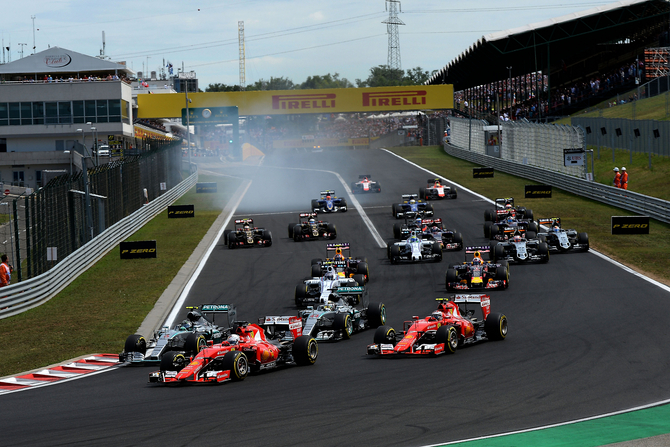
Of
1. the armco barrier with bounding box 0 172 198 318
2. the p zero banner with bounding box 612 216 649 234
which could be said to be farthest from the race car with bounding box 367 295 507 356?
the p zero banner with bounding box 612 216 649 234

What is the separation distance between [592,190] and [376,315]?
30.0 meters

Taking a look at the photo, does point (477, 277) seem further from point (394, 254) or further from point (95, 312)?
point (95, 312)

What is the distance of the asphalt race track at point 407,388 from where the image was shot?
11.3 m

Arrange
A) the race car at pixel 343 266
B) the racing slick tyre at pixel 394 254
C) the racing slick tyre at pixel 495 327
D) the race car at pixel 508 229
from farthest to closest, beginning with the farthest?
1. the race car at pixel 508 229
2. the racing slick tyre at pixel 394 254
3. the race car at pixel 343 266
4. the racing slick tyre at pixel 495 327

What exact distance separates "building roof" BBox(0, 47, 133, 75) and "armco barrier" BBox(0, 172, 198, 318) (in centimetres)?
5176

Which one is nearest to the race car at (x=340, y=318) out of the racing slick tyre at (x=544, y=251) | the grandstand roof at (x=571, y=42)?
the racing slick tyre at (x=544, y=251)

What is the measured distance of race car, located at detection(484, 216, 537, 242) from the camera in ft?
101

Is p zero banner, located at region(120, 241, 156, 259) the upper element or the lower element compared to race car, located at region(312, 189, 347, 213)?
lower

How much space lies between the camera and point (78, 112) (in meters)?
83.3

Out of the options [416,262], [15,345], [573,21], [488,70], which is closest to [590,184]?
[416,262]

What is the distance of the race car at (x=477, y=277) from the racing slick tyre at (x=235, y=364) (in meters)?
10.4

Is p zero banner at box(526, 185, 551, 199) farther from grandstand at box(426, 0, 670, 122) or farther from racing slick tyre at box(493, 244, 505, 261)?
grandstand at box(426, 0, 670, 122)

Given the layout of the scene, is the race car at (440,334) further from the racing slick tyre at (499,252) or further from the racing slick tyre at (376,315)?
the racing slick tyre at (499,252)

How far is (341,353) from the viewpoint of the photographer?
17.2 m
